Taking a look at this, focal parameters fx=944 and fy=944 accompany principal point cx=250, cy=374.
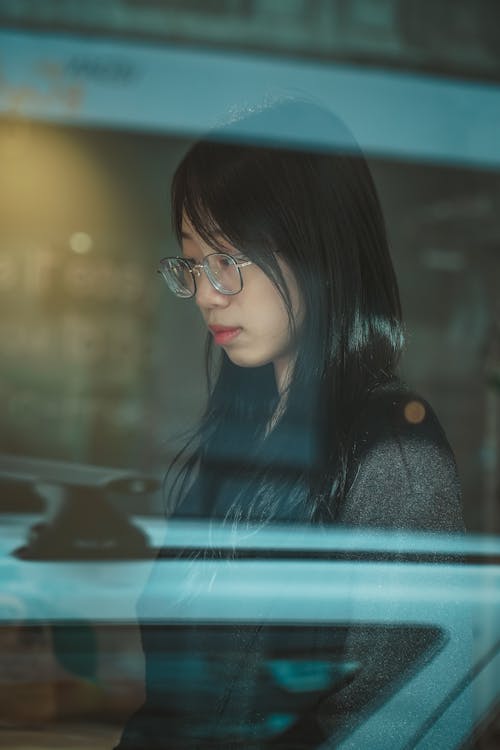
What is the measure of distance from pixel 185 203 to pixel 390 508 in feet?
1.32

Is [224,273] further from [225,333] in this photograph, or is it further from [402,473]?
[402,473]

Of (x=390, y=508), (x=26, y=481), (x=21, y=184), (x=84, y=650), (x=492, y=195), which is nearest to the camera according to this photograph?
(x=390, y=508)

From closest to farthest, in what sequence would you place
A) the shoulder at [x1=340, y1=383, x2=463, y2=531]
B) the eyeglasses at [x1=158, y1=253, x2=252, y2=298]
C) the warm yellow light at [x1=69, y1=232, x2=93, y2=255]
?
1. the shoulder at [x1=340, y1=383, x2=463, y2=531]
2. the eyeglasses at [x1=158, y1=253, x2=252, y2=298]
3. the warm yellow light at [x1=69, y1=232, x2=93, y2=255]

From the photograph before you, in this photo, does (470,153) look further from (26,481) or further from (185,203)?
(185,203)

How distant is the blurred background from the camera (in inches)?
124

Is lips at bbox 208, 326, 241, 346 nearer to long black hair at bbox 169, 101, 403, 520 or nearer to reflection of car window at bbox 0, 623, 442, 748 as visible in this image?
long black hair at bbox 169, 101, 403, 520

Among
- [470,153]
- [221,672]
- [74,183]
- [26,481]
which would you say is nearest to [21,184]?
[74,183]

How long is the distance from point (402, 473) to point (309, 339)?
0.18 meters

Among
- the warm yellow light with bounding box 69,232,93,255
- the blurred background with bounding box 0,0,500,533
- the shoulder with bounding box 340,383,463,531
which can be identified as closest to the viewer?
the shoulder with bounding box 340,383,463,531

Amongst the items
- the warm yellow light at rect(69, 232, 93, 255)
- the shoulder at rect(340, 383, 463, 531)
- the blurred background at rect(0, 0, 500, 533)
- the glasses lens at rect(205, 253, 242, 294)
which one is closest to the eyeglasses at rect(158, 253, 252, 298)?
the glasses lens at rect(205, 253, 242, 294)

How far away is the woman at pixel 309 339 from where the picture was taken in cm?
84

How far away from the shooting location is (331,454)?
35.5 inches

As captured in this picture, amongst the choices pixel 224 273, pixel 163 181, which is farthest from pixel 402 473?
pixel 163 181

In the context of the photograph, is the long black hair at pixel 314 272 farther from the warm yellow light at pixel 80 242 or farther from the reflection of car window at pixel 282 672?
the warm yellow light at pixel 80 242
